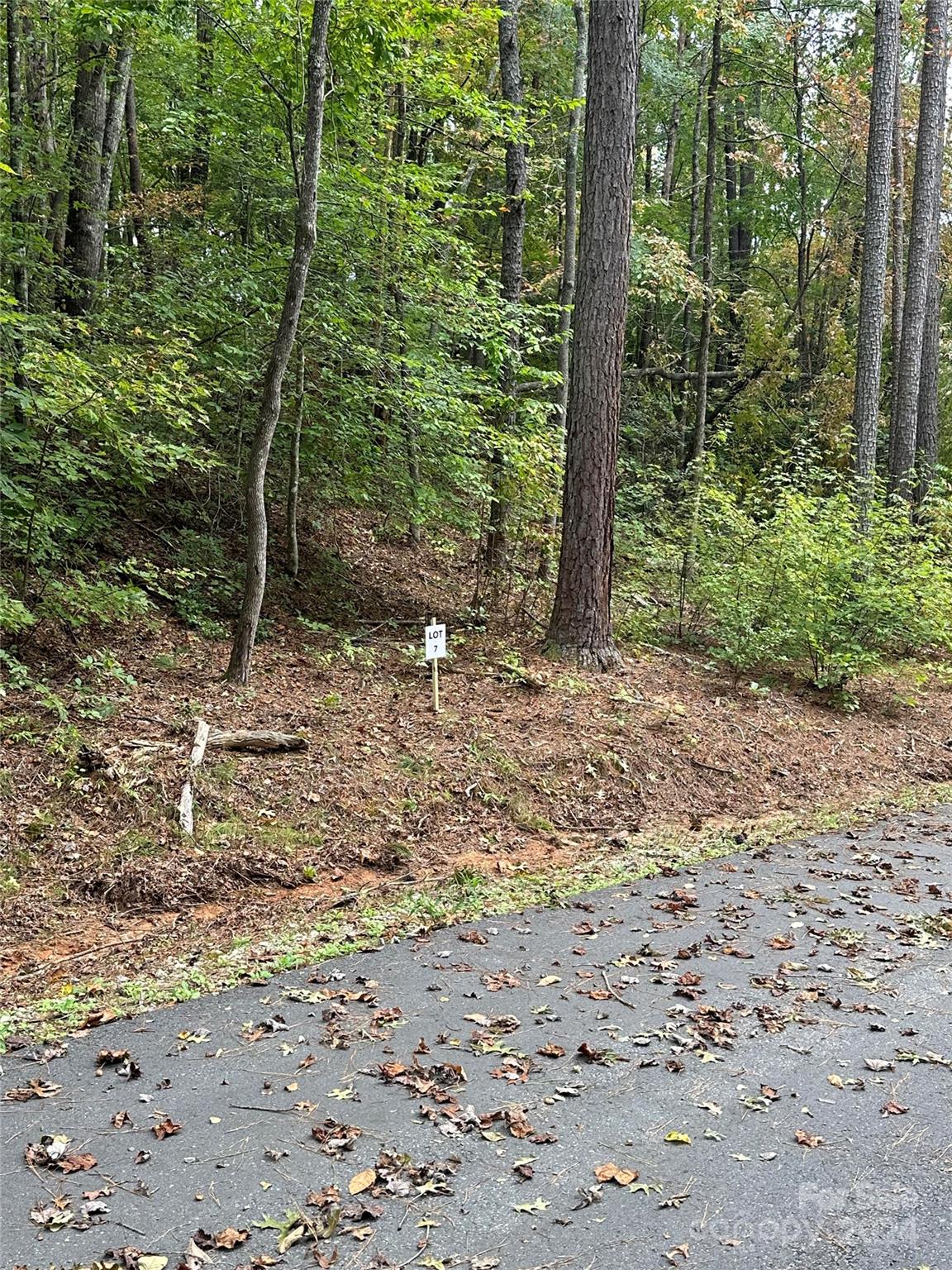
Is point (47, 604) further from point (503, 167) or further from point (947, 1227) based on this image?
point (503, 167)

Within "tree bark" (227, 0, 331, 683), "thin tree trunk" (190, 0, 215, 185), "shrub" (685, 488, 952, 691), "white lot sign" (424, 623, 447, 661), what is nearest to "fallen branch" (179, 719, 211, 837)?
"tree bark" (227, 0, 331, 683)

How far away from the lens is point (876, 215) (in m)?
13.7

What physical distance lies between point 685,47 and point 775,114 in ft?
10.6

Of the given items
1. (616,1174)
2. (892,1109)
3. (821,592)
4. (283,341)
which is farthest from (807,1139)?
(821,592)

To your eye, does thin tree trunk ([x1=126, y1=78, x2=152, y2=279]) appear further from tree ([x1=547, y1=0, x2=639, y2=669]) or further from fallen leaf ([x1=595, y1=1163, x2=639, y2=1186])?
fallen leaf ([x1=595, y1=1163, x2=639, y2=1186])

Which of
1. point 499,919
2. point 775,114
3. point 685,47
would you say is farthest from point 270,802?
point 775,114

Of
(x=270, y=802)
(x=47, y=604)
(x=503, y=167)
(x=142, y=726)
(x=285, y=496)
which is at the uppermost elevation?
(x=503, y=167)

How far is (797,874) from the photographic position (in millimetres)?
6496

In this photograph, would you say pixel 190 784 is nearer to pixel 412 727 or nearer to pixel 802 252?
pixel 412 727

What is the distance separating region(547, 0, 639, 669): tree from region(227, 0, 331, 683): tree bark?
3.43 meters

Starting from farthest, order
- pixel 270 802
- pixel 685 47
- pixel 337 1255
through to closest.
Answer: pixel 685 47, pixel 270 802, pixel 337 1255

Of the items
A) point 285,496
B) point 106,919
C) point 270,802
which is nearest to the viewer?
point 106,919

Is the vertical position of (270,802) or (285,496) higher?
(285,496)

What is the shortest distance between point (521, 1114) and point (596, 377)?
7.76 metres
